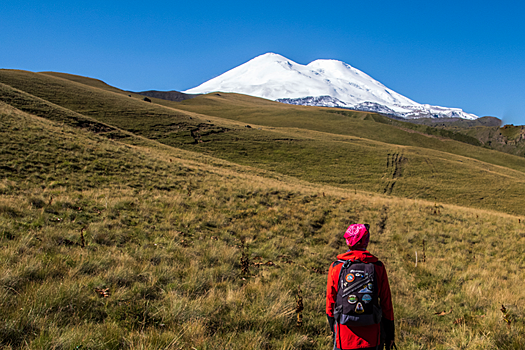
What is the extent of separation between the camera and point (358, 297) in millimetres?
3049

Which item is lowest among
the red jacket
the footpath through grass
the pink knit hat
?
the footpath through grass

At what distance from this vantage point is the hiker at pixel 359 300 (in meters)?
3.04

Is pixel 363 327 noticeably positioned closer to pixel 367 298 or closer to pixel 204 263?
pixel 367 298

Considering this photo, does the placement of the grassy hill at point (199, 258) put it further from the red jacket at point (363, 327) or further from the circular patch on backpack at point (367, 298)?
the circular patch on backpack at point (367, 298)

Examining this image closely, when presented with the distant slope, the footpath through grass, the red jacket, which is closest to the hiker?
the red jacket

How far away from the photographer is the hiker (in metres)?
3.04

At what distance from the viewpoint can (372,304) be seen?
9.98ft

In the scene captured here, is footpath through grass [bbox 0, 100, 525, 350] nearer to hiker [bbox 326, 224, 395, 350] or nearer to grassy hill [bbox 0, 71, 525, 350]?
grassy hill [bbox 0, 71, 525, 350]

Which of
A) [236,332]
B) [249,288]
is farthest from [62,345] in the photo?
[249,288]

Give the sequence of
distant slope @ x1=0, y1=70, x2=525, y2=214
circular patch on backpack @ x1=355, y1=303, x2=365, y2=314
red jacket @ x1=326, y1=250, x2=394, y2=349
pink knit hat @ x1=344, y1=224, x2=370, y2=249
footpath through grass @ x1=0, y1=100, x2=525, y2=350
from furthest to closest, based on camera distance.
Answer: distant slope @ x1=0, y1=70, x2=525, y2=214
footpath through grass @ x1=0, y1=100, x2=525, y2=350
pink knit hat @ x1=344, y1=224, x2=370, y2=249
red jacket @ x1=326, y1=250, x2=394, y2=349
circular patch on backpack @ x1=355, y1=303, x2=365, y2=314

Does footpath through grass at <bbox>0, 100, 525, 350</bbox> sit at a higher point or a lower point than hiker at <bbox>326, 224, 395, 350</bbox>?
lower

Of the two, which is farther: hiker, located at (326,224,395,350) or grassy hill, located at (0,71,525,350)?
grassy hill, located at (0,71,525,350)

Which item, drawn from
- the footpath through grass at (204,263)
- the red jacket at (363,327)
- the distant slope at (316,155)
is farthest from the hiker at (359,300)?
the distant slope at (316,155)

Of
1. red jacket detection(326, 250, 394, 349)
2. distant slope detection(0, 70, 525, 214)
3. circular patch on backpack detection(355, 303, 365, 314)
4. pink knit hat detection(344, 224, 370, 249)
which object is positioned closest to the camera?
circular patch on backpack detection(355, 303, 365, 314)
